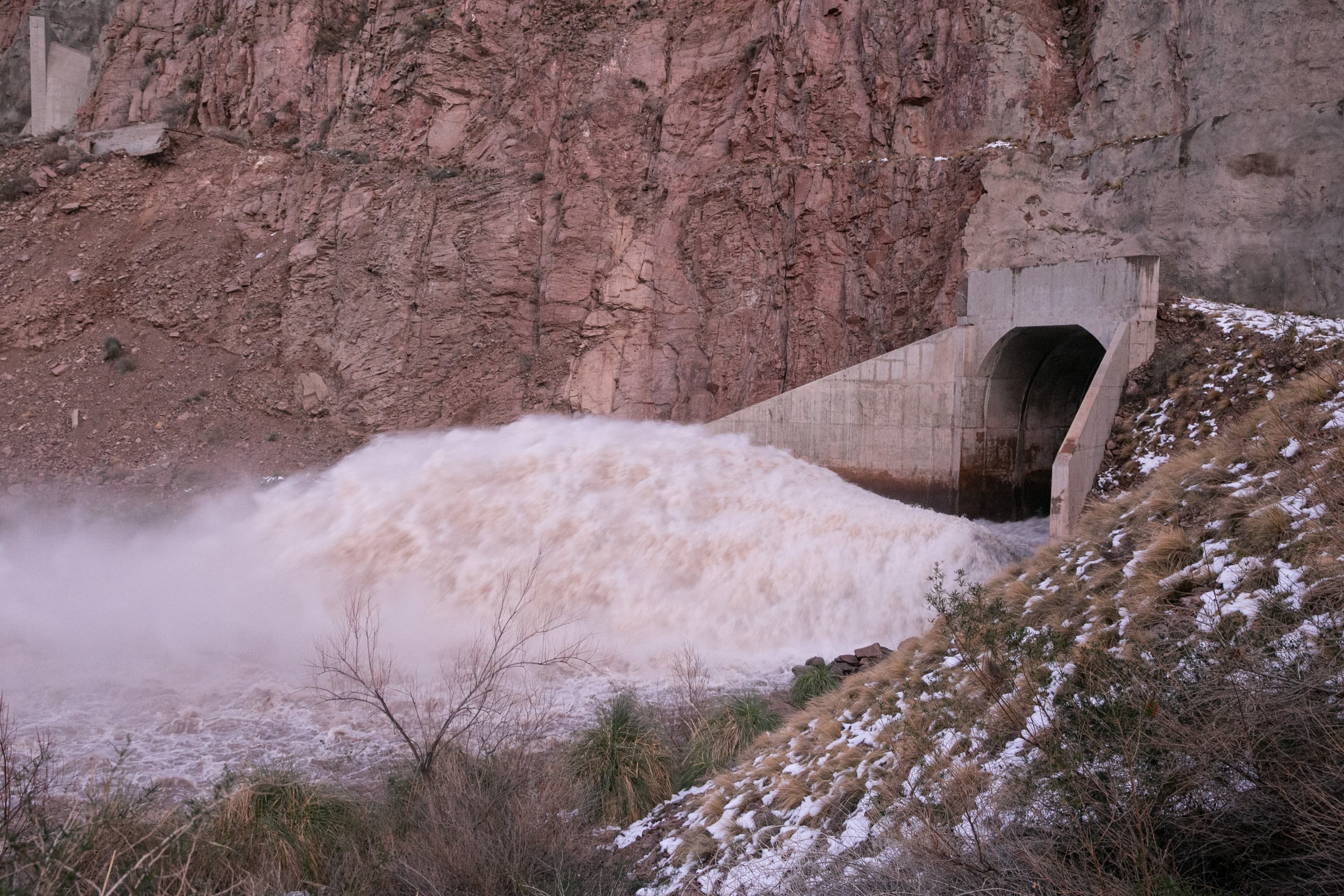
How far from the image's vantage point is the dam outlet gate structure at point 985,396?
45.3 feet

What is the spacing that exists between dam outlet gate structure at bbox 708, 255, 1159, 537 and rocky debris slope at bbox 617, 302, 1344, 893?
18.4 ft

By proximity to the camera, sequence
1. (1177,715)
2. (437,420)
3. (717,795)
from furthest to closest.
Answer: (437,420)
(717,795)
(1177,715)

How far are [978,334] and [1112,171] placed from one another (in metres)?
6.27

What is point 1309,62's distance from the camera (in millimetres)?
17156

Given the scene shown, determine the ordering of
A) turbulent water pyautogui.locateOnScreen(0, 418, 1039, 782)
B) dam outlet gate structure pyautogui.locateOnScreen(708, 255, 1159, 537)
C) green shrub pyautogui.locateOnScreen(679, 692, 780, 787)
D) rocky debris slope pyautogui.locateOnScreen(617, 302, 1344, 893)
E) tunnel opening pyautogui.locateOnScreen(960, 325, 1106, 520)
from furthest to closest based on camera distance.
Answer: tunnel opening pyautogui.locateOnScreen(960, 325, 1106, 520) → dam outlet gate structure pyautogui.locateOnScreen(708, 255, 1159, 537) → turbulent water pyautogui.locateOnScreen(0, 418, 1039, 782) → green shrub pyautogui.locateOnScreen(679, 692, 780, 787) → rocky debris slope pyautogui.locateOnScreen(617, 302, 1344, 893)

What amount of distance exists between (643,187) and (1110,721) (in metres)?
19.8

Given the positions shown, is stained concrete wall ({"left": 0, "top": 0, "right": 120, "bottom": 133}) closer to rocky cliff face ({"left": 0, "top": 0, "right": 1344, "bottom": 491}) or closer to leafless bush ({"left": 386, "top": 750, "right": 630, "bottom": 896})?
rocky cliff face ({"left": 0, "top": 0, "right": 1344, "bottom": 491})

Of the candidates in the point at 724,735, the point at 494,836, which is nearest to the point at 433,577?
the point at 724,735

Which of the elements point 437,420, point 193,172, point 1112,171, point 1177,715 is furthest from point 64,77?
point 1177,715

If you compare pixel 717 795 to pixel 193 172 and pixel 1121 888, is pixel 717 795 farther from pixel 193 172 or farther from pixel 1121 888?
pixel 193 172

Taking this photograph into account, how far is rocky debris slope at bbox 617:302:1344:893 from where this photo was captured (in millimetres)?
3486

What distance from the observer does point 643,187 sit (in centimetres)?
2223

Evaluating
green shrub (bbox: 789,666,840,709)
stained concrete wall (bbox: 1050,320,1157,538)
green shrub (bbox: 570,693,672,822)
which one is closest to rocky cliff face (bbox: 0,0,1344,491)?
stained concrete wall (bbox: 1050,320,1157,538)

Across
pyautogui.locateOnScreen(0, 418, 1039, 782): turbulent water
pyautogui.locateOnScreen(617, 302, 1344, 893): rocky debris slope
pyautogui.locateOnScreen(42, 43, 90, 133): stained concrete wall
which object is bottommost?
pyautogui.locateOnScreen(0, 418, 1039, 782): turbulent water
